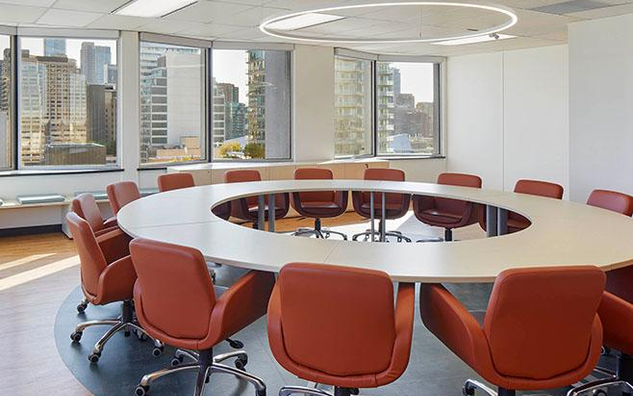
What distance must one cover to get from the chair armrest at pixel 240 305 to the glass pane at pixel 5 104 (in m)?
5.67

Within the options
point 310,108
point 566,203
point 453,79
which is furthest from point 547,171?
point 566,203

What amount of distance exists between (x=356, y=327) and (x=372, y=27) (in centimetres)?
559

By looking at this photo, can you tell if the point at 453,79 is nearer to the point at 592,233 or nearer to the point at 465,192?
the point at 465,192

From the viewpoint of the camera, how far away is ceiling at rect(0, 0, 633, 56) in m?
5.79

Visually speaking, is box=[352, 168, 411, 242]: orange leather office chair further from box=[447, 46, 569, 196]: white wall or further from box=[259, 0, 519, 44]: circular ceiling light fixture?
box=[447, 46, 569, 196]: white wall

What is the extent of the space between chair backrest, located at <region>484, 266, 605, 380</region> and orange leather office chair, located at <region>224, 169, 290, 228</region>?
3962 millimetres

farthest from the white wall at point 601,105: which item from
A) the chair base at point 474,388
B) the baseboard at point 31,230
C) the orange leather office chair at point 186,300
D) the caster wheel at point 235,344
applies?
the baseboard at point 31,230

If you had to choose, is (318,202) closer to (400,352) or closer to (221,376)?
(221,376)

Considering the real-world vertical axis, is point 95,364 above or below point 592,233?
below

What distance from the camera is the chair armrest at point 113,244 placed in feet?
13.0

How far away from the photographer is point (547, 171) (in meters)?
9.25

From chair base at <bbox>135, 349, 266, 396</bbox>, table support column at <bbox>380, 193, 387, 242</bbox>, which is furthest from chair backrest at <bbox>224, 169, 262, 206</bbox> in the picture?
chair base at <bbox>135, 349, 266, 396</bbox>

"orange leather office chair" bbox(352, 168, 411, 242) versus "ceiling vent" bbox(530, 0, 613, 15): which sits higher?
"ceiling vent" bbox(530, 0, 613, 15)

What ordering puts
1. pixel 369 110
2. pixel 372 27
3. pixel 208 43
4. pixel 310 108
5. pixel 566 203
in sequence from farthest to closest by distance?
pixel 369 110
pixel 310 108
pixel 208 43
pixel 372 27
pixel 566 203
